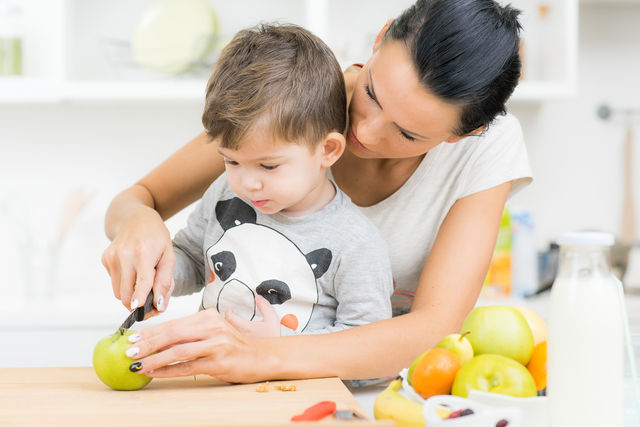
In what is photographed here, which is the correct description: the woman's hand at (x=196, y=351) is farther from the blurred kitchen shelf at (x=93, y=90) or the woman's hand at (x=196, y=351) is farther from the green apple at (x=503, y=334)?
the blurred kitchen shelf at (x=93, y=90)

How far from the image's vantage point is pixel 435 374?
0.75m

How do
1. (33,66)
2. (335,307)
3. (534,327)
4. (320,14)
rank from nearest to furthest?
1. (534,327)
2. (335,307)
3. (320,14)
4. (33,66)

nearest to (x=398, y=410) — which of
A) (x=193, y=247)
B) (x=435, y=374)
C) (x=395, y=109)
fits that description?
(x=435, y=374)

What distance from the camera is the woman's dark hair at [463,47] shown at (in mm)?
1033

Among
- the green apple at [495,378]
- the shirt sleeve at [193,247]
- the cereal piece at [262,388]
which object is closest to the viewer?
the green apple at [495,378]

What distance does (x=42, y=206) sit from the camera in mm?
2619

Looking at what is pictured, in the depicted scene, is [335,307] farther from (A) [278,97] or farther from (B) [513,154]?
(B) [513,154]

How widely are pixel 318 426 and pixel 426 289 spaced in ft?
1.66

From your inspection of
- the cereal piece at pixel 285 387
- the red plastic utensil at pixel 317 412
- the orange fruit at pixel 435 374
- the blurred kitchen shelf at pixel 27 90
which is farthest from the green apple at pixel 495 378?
the blurred kitchen shelf at pixel 27 90

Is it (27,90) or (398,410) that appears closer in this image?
(398,410)

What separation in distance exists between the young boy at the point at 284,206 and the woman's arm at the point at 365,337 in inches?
2.6

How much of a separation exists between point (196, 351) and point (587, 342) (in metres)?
0.46

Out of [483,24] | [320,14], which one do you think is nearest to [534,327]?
[483,24]

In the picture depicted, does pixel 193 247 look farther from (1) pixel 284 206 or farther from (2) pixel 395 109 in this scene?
(2) pixel 395 109
